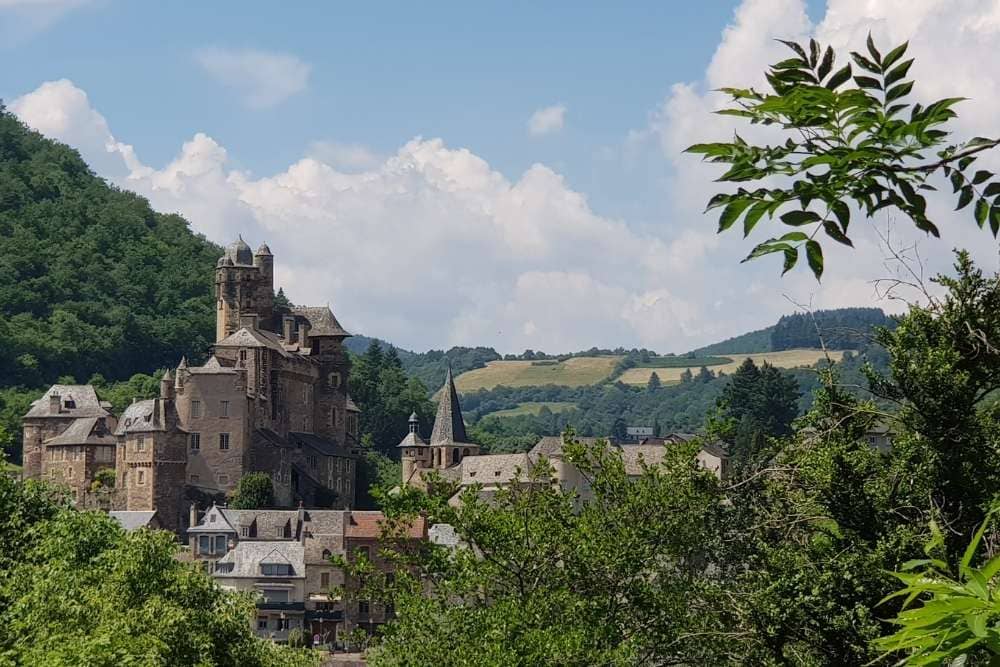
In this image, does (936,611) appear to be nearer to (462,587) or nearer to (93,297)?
(462,587)

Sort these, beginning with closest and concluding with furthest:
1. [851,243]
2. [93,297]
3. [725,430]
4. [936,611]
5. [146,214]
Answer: [936,611] < [851,243] < [725,430] < [93,297] < [146,214]

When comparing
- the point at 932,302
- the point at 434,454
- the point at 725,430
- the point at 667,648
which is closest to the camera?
the point at 932,302

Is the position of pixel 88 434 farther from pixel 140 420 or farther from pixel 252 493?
pixel 252 493

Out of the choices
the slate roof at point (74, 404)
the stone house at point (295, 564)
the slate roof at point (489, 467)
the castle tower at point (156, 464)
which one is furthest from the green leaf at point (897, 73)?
the slate roof at point (74, 404)

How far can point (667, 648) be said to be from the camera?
27.3 metres

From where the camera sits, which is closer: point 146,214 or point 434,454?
point 434,454

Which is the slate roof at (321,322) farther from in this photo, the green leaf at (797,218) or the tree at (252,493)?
the green leaf at (797,218)

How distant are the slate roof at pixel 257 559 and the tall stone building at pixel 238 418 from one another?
8682 millimetres

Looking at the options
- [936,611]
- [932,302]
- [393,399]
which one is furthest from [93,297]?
[936,611]

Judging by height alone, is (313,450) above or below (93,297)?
below

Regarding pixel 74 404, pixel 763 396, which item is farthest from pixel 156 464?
pixel 763 396

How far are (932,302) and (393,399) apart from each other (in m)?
149

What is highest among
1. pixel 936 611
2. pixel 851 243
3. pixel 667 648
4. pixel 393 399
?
pixel 393 399

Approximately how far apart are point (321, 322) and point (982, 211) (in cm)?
12222
